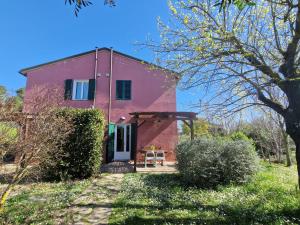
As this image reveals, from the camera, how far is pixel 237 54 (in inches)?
270

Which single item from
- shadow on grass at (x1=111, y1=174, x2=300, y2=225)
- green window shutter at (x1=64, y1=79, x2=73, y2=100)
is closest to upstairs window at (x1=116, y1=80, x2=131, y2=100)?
green window shutter at (x1=64, y1=79, x2=73, y2=100)

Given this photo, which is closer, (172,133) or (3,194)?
(3,194)

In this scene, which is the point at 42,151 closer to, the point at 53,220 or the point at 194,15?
the point at 53,220

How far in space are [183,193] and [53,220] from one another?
4.45 m

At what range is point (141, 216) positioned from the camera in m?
6.25

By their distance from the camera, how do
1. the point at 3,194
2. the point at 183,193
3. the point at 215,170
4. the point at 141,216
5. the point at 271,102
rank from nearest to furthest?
the point at 3,194 → the point at 141,216 → the point at 271,102 → the point at 183,193 → the point at 215,170

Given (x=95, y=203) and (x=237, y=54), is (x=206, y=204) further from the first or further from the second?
(x=237, y=54)

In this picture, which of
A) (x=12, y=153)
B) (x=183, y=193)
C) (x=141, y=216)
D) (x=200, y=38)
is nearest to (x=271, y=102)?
(x=200, y=38)

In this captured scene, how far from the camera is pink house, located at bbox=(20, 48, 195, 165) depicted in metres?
17.7

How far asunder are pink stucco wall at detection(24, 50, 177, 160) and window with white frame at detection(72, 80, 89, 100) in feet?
1.06

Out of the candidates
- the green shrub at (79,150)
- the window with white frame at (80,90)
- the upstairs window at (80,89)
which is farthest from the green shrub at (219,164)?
the window with white frame at (80,90)

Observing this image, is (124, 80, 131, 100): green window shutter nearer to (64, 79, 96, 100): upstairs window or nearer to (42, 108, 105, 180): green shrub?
(64, 79, 96, 100): upstairs window

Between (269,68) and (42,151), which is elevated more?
(269,68)

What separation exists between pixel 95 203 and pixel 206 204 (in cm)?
339
